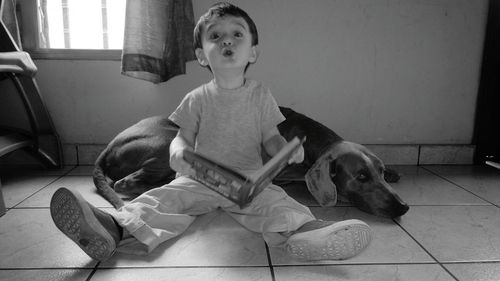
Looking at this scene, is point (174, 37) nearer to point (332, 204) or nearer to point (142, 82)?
point (142, 82)

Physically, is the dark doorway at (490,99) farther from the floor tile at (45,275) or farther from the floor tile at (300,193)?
the floor tile at (45,275)

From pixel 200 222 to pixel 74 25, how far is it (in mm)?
1524

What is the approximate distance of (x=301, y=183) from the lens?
2037 millimetres

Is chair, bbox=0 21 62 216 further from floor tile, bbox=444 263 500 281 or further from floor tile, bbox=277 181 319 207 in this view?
floor tile, bbox=444 263 500 281

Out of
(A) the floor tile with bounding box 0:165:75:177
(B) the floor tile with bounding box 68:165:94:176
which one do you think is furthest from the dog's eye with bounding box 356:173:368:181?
(A) the floor tile with bounding box 0:165:75:177

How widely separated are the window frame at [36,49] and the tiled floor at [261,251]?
2.81 ft

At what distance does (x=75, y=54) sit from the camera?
2188mm

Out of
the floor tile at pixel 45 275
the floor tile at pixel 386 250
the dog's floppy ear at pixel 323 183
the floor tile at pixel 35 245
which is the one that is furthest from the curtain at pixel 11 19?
the floor tile at pixel 386 250

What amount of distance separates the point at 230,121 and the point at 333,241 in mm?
570

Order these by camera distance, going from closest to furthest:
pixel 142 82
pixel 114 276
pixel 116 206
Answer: pixel 114 276
pixel 116 206
pixel 142 82

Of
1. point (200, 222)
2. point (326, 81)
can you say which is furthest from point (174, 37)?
point (200, 222)

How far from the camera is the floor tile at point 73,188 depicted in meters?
1.59

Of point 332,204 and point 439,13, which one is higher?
point 439,13

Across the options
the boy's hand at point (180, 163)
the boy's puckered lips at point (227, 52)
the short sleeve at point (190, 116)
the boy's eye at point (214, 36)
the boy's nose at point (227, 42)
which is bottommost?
the boy's hand at point (180, 163)
